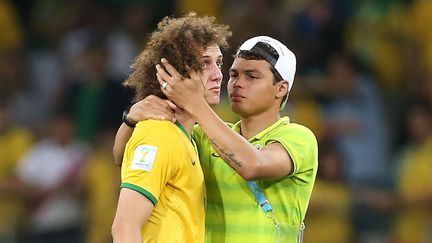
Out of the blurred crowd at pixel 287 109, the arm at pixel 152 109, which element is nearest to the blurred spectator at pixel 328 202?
the blurred crowd at pixel 287 109

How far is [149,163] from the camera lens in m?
4.98

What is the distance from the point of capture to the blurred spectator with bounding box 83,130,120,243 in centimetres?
968

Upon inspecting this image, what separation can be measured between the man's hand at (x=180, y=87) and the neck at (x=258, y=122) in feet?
2.11

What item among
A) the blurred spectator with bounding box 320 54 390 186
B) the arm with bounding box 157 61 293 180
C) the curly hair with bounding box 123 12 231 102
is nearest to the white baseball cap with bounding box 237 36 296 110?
the curly hair with bounding box 123 12 231 102

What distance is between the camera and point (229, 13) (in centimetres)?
1162

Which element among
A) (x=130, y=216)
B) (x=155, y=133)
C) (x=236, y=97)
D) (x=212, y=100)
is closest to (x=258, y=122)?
(x=236, y=97)

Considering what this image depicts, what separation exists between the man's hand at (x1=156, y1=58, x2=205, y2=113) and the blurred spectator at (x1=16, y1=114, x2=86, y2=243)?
4.92 m

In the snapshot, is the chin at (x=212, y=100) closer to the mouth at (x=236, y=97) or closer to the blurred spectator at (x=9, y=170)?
the mouth at (x=236, y=97)

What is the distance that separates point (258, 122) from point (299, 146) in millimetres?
308

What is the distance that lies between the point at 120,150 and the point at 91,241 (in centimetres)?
424

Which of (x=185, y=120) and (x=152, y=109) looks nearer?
(x=152, y=109)

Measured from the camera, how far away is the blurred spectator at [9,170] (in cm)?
1007

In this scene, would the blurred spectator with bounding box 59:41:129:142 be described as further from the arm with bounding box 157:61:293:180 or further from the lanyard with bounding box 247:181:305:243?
the arm with bounding box 157:61:293:180

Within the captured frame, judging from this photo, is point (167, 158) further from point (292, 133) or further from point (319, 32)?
point (319, 32)
